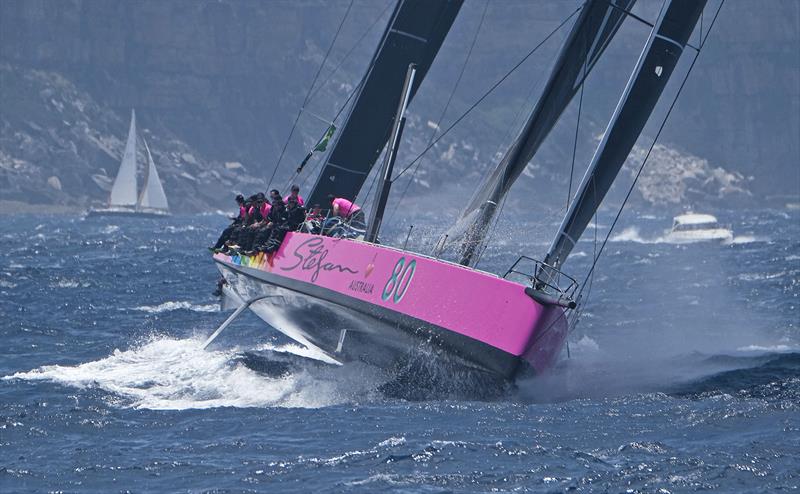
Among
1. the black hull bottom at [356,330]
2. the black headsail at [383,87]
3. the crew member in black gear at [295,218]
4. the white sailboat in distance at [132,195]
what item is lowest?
the white sailboat in distance at [132,195]

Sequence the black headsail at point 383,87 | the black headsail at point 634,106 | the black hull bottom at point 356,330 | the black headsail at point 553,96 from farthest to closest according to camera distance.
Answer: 1. the black headsail at point 383,87
2. the black headsail at point 553,96
3. the black headsail at point 634,106
4. the black hull bottom at point 356,330

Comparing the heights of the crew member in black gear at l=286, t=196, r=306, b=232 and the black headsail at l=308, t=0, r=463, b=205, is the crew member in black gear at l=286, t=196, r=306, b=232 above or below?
below

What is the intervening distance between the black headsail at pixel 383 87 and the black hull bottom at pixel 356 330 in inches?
96.3

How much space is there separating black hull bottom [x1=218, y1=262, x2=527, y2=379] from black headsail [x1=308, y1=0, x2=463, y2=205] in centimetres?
244

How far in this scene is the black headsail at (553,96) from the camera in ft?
52.0

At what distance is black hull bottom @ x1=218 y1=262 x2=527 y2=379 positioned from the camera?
1380 centimetres

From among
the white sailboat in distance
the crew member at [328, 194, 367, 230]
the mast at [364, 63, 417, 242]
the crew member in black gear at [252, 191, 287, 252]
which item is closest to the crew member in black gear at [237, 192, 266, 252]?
the crew member in black gear at [252, 191, 287, 252]

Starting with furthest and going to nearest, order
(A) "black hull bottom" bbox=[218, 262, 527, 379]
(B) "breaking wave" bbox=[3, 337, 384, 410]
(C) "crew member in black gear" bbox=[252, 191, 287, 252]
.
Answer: (C) "crew member in black gear" bbox=[252, 191, 287, 252]
(B) "breaking wave" bbox=[3, 337, 384, 410]
(A) "black hull bottom" bbox=[218, 262, 527, 379]

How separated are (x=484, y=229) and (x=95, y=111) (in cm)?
13954

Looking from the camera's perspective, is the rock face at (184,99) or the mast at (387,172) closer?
the mast at (387,172)

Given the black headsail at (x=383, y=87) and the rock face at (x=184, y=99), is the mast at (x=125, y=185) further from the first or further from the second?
the black headsail at (x=383, y=87)

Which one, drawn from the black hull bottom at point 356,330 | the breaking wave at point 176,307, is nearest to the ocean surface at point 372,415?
the black hull bottom at point 356,330

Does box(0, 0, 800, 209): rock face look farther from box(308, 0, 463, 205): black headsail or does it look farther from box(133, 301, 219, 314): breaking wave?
box(308, 0, 463, 205): black headsail

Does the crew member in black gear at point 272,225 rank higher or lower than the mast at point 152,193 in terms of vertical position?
higher
